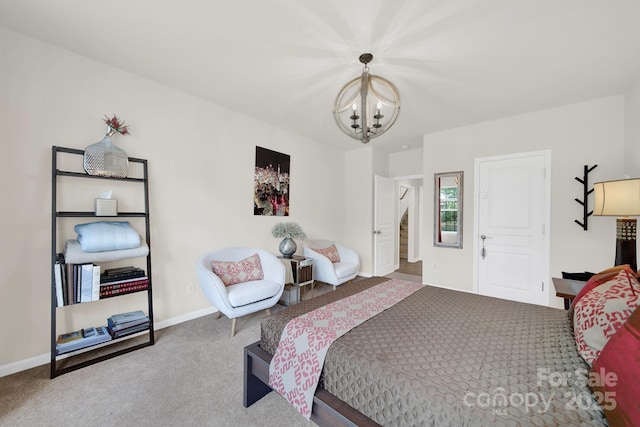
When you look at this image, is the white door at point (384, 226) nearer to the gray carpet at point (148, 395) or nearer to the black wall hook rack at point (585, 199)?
the black wall hook rack at point (585, 199)

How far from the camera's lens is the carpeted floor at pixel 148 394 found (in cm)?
152

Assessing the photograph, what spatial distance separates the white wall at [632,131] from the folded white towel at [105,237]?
4.72m

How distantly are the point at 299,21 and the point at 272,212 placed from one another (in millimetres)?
2463

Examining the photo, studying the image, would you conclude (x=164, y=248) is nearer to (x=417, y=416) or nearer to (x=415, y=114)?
(x=417, y=416)

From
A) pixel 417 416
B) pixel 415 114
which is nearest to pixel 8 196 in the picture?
pixel 417 416

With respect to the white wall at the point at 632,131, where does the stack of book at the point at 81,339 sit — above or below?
below

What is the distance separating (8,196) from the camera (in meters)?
1.91

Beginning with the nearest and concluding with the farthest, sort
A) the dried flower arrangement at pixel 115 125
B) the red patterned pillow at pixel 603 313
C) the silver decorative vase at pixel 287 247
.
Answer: the red patterned pillow at pixel 603 313, the dried flower arrangement at pixel 115 125, the silver decorative vase at pixel 287 247

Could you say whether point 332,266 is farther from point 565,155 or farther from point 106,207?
point 565,155

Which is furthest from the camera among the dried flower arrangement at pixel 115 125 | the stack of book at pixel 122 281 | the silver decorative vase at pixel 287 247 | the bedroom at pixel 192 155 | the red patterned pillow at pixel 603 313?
the silver decorative vase at pixel 287 247

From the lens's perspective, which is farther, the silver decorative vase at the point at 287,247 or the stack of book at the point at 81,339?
the silver decorative vase at the point at 287,247

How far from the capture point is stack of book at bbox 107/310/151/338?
2.18 m

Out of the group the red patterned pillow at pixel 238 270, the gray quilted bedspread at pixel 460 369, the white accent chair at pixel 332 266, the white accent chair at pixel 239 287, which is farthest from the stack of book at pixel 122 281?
the white accent chair at pixel 332 266

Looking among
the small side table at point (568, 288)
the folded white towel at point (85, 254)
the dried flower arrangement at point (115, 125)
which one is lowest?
the small side table at point (568, 288)
